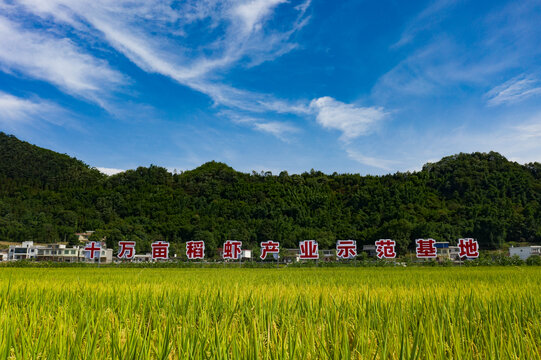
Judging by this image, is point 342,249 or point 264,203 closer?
point 342,249

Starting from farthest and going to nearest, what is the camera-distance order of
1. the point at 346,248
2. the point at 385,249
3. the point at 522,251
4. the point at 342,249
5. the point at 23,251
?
the point at 23,251 < the point at 522,251 < the point at 346,248 < the point at 342,249 < the point at 385,249

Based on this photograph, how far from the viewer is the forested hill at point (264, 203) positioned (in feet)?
263

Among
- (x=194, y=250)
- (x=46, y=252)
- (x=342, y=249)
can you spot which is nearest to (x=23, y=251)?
(x=46, y=252)

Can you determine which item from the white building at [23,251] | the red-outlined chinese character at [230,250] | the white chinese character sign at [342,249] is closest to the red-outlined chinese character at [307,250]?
the white chinese character sign at [342,249]

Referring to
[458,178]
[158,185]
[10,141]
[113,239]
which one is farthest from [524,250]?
[10,141]

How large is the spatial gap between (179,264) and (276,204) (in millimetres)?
65455

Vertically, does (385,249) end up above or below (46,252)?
above

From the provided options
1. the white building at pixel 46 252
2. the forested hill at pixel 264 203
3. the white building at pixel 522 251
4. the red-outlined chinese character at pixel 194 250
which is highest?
the forested hill at pixel 264 203

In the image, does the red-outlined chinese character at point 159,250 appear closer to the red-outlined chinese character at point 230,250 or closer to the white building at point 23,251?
the red-outlined chinese character at point 230,250

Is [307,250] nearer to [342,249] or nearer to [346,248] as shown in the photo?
[342,249]

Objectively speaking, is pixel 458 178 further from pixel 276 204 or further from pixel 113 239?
pixel 113 239

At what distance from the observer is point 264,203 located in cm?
10081

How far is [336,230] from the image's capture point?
292 feet

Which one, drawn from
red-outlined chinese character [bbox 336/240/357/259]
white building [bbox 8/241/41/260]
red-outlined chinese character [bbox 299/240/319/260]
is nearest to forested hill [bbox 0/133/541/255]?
white building [bbox 8/241/41/260]
